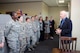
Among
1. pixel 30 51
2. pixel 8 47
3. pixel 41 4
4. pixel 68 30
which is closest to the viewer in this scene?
pixel 68 30

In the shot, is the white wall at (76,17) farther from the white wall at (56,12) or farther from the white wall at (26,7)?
the white wall at (56,12)

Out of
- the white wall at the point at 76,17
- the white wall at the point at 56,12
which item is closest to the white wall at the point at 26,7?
the white wall at the point at 56,12

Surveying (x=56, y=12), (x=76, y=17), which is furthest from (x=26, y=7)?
(x=76, y=17)

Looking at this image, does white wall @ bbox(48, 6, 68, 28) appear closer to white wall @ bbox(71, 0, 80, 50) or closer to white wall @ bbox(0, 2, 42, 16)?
white wall @ bbox(0, 2, 42, 16)

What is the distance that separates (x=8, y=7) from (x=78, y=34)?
7860 mm

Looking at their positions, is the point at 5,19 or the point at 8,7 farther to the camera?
the point at 8,7

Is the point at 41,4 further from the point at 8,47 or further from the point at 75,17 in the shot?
the point at 8,47

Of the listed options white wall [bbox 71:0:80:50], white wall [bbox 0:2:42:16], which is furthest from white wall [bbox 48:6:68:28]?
white wall [bbox 71:0:80:50]

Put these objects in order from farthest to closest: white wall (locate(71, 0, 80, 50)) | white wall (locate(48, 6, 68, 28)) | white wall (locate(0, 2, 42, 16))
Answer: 1. white wall (locate(48, 6, 68, 28))
2. white wall (locate(0, 2, 42, 16))
3. white wall (locate(71, 0, 80, 50))

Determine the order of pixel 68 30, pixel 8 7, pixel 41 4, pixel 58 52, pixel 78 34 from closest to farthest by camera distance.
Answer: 1. pixel 58 52
2. pixel 68 30
3. pixel 78 34
4. pixel 41 4
5. pixel 8 7

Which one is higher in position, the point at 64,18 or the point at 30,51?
the point at 64,18

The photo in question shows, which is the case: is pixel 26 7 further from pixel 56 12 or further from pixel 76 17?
pixel 76 17

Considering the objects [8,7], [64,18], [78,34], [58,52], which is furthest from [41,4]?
[58,52]

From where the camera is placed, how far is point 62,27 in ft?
11.1
